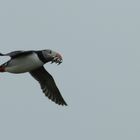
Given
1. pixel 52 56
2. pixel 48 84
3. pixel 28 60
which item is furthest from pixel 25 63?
pixel 48 84

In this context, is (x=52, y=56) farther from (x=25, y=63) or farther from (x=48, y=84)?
(x=48, y=84)

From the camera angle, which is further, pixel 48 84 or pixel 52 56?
pixel 48 84

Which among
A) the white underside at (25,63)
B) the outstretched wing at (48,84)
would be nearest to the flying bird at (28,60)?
the white underside at (25,63)

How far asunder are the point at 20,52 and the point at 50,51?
803 millimetres

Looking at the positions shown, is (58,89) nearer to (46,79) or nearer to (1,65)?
(46,79)

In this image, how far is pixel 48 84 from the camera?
785 inches

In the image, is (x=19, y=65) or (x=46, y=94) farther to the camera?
(x=46, y=94)

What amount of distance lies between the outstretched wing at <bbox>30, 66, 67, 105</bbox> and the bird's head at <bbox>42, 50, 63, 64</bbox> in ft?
5.50

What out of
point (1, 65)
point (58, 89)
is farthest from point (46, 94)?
point (1, 65)

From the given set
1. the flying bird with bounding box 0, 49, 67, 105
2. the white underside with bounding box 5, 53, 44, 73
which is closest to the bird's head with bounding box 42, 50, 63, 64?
the flying bird with bounding box 0, 49, 67, 105

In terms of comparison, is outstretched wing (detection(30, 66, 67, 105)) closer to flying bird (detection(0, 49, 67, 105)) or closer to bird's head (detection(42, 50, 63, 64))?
flying bird (detection(0, 49, 67, 105))

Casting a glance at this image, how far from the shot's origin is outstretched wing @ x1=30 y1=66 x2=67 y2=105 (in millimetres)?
19703

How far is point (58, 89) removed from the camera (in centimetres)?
2014

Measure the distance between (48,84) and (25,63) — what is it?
215cm
